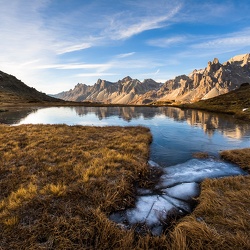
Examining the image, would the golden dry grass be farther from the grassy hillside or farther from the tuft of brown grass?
the grassy hillside

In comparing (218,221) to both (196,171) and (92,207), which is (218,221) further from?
(196,171)

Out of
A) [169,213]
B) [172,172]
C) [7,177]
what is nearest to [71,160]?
[7,177]

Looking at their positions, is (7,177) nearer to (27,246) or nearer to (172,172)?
(27,246)

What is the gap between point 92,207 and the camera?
8.41m

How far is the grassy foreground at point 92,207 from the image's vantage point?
20.9ft

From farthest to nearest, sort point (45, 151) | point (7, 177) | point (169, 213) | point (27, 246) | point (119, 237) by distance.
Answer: point (45, 151) → point (7, 177) → point (169, 213) → point (119, 237) → point (27, 246)

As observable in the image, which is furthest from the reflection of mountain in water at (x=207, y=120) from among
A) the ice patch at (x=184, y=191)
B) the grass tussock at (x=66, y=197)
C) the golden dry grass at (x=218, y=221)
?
the grass tussock at (x=66, y=197)

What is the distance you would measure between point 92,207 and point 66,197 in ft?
5.31

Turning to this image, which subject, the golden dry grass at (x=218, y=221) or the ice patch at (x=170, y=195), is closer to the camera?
the golden dry grass at (x=218, y=221)

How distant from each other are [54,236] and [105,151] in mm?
10217

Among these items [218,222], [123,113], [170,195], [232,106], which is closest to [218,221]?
[218,222]

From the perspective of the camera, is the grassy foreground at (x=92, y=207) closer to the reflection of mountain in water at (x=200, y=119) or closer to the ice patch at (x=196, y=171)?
the ice patch at (x=196, y=171)

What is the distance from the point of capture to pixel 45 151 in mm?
16562

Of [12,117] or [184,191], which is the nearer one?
[184,191]
